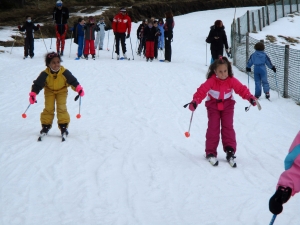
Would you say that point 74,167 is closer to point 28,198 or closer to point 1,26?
point 28,198

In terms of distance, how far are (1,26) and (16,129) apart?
893 inches

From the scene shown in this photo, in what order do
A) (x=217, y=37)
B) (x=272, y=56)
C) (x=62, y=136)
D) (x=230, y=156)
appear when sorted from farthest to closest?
(x=217, y=37), (x=272, y=56), (x=62, y=136), (x=230, y=156)

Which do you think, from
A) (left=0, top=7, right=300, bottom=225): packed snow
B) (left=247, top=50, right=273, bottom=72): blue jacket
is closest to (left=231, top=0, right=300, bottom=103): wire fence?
(left=0, top=7, right=300, bottom=225): packed snow

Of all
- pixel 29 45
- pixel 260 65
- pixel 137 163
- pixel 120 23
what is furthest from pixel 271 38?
pixel 137 163

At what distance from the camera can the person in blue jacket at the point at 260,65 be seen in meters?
13.2

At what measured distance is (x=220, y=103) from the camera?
7.17 m

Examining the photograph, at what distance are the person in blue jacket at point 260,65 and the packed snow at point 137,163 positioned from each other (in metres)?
0.42

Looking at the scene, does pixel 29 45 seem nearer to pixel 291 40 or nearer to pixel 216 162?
pixel 216 162

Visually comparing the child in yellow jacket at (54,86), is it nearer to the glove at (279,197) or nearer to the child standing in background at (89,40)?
the glove at (279,197)

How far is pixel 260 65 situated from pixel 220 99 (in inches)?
258

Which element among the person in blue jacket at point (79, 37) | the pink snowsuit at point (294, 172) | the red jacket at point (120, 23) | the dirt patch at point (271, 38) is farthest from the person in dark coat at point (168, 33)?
the pink snowsuit at point (294, 172)

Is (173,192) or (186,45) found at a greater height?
(173,192)

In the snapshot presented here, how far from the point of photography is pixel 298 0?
44.9 m

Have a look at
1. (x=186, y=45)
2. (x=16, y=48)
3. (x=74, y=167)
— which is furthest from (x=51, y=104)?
(x=186, y=45)
